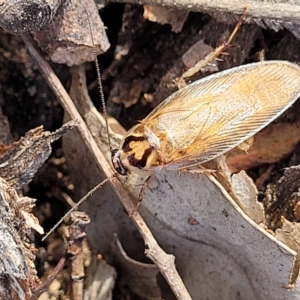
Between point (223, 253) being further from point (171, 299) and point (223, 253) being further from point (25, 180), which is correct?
point (25, 180)

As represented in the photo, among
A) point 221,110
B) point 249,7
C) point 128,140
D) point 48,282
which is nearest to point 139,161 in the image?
point 128,140

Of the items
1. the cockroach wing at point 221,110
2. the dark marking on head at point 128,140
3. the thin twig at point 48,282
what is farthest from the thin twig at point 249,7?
the thin twig at point 48,282

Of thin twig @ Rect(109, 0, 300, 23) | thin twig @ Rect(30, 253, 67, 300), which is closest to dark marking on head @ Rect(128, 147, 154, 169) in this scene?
thin twig @ Rect(30, 253, 67, 300)

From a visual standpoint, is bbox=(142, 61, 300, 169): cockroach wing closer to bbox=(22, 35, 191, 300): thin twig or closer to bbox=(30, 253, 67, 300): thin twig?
bbox=(22, 35, 191, 300): thin twig

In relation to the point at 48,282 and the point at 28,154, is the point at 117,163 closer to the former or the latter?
the point at 28,154

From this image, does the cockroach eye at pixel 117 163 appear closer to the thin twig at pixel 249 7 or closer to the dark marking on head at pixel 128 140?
the dark marking on head at pixel 128 140

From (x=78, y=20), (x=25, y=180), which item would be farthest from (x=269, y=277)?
(x=78, y=20)
